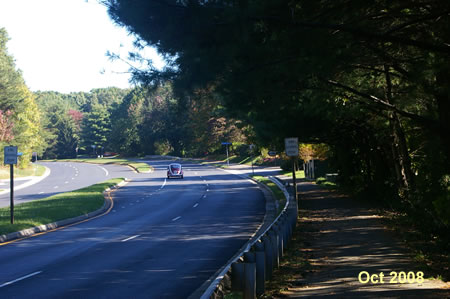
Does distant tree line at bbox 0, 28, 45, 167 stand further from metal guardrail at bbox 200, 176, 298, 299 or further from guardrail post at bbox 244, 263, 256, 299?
guardrail post at bbox 244, 263, 256, 299

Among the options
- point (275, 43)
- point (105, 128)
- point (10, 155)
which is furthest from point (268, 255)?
point (105, 128)

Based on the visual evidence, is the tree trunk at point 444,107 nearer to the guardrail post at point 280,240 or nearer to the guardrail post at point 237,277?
the guardrail post at point 280,240

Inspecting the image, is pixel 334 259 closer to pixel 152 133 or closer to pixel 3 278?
pixel 3 278

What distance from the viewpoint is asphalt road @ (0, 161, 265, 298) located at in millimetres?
10125

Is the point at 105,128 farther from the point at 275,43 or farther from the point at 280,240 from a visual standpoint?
the point at 275,43

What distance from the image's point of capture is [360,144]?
1087 inches

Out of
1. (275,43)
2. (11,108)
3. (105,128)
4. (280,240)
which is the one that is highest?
(105,128)

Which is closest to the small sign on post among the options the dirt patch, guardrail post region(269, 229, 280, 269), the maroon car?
the dirt patch

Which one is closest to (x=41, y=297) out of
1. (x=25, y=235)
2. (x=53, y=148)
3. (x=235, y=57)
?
(x=235, y=57)

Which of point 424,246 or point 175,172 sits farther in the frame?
point 175,172

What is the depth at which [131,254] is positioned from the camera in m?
14.2

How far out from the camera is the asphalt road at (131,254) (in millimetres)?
10125

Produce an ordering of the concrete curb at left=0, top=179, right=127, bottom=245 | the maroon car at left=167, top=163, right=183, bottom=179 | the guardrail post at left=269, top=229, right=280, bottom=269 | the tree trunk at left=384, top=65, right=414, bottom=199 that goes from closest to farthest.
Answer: the guardrail post at left=269, top=229, right=280, bottom=269 < the concrete curb at left=0, top=179, right=127, bottom=245 < the tree trunk at left=384, top=65, right=414, bottom=199 < the maroon car at left=167, top=163, right=183, bottom=179

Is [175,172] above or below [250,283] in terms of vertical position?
above
